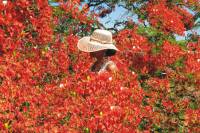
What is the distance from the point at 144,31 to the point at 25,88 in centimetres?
642

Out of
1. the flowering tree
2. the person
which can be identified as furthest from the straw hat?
the flowering tree

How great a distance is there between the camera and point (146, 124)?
9000 millimetres

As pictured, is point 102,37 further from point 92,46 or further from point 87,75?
point 87,75

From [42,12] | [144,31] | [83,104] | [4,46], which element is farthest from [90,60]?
[144,31]

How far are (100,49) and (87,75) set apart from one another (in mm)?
699

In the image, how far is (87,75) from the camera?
668 cm

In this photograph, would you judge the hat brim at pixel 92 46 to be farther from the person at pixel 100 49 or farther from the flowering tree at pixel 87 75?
the flowering tree at pixel 87 75

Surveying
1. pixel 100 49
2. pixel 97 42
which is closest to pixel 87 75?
pixel 100 49

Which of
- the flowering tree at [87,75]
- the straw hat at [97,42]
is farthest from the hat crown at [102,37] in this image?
the flowering tree at [87,75]

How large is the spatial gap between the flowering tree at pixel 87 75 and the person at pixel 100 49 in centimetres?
21

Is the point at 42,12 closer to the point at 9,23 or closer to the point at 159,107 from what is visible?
the point at 9,23

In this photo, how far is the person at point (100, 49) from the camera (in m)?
7.12

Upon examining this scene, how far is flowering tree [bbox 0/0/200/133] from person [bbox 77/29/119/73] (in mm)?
211

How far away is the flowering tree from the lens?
570 centimetres
